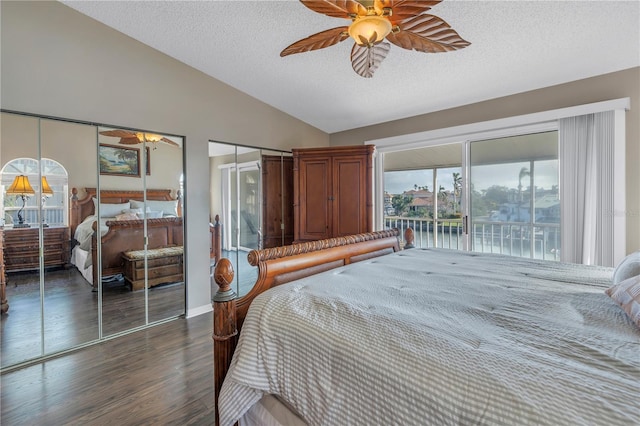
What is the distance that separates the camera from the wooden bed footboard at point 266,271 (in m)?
1.42

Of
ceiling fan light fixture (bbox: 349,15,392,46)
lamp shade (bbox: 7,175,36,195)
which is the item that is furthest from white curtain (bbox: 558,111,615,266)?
lamp shade (bbox: 7,175,36,195)

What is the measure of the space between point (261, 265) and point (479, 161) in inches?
121

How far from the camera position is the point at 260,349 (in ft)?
4.00

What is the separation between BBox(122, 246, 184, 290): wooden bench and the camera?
2.96 m

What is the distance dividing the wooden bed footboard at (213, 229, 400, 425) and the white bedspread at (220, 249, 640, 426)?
0.51 ft

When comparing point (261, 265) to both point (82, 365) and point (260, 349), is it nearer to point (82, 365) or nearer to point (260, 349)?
point (260, 349)

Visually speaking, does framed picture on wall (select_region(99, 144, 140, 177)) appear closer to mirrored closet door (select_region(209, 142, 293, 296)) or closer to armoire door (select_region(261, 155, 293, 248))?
mirrored closet door (select_region(209, 142, 293, 296))

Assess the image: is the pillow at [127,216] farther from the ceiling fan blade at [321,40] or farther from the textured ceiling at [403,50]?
the ceiling fan blade at [321,40]

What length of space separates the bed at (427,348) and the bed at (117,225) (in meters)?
2.03

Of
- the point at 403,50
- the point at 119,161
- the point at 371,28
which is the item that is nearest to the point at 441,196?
the point at 403,50

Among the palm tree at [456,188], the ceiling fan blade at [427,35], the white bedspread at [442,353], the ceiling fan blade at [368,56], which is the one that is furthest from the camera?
the palm tree at [456,188]

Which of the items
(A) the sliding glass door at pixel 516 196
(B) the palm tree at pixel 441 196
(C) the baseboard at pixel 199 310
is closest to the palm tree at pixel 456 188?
(B) the palm tree at pixel 441 196

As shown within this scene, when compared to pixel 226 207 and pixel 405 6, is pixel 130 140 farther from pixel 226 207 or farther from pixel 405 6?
pixel 405 6

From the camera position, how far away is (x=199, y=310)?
337cm
